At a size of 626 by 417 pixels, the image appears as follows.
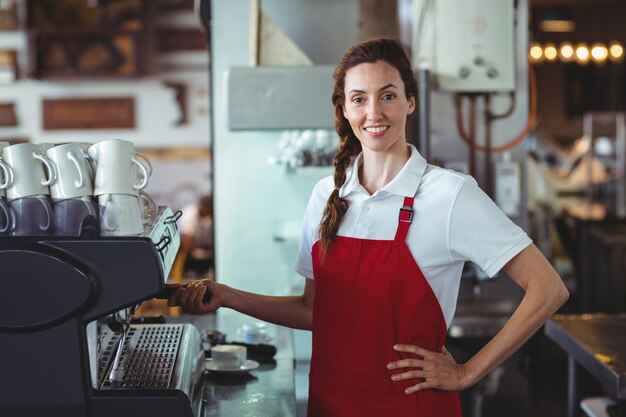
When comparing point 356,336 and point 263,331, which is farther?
point 263,331

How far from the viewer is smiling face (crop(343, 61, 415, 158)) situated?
1976 millimetres

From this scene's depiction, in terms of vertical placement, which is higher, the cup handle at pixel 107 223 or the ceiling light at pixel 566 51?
the ceiling light at pixel 566 51

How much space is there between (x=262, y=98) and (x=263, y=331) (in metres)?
0.95

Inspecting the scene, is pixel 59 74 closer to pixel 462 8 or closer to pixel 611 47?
pixel 462 8

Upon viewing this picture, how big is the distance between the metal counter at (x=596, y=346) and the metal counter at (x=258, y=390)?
0.94m

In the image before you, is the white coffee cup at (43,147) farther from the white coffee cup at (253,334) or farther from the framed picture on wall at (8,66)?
the framed picture on wall at (8,66)

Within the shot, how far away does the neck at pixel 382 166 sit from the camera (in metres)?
2.05

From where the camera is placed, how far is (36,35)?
727cm

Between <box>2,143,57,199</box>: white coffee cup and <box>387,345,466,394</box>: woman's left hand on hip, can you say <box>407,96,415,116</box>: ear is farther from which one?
<box>2,143,57,199</box>: white coffee cup

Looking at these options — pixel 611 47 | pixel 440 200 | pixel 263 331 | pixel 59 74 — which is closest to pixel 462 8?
pixel 263 331

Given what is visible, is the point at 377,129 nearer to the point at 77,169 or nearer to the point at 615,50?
the point at 77,169

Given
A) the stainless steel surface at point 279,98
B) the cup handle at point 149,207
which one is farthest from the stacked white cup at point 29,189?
the stainless steel surface at point 279,98

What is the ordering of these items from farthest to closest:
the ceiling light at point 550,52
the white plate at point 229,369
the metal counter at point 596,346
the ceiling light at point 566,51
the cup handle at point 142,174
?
the ceiling light at point 566,51
the ceiling light at point 550,52
the metal counter at point 596,346
the white plate at point 229,369
the cup handle at point 142,174

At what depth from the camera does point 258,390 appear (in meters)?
2.25
